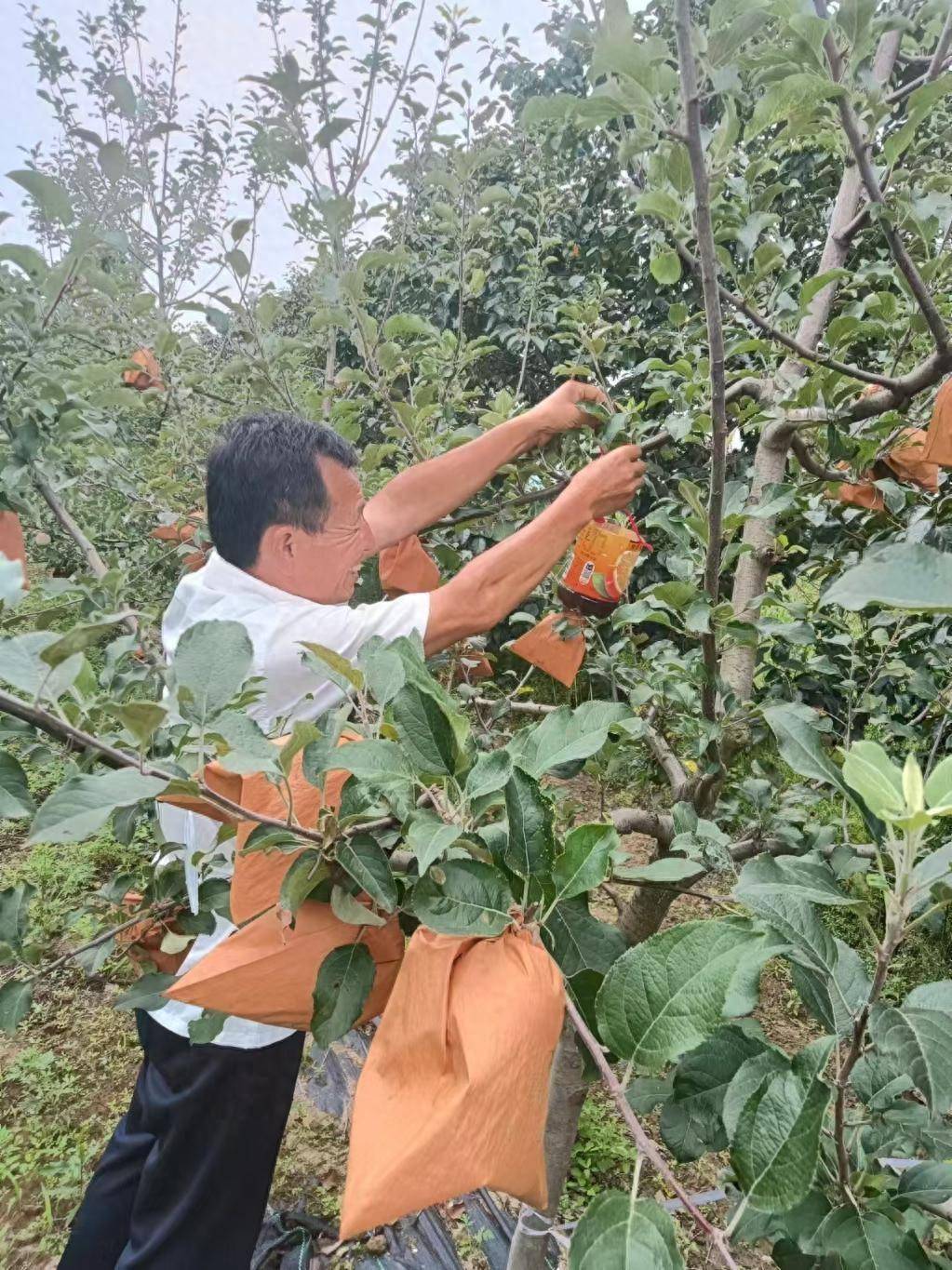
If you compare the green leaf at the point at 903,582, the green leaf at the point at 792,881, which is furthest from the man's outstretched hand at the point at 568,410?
the green leaf at the point at 903,582

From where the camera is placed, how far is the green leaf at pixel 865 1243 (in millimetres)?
461

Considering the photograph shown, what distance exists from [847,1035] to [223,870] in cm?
100

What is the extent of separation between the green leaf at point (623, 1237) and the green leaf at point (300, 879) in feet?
0.97

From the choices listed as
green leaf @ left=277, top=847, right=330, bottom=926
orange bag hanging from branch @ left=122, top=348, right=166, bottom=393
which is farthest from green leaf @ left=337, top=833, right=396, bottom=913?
orange bag hanging from branch @ left=122, top=348, right=166, bottom=393

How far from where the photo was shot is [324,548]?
4.97ft

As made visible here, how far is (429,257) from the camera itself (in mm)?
4574

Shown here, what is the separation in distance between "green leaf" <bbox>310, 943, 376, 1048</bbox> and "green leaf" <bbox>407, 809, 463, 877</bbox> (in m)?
0.17

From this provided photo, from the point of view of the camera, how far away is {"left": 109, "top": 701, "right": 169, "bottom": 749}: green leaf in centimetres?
52

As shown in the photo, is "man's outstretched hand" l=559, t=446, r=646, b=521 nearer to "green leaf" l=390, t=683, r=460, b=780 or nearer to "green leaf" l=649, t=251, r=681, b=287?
"green leaf" l=649, t=251, r=681, b=287

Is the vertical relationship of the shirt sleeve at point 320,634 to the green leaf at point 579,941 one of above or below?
above

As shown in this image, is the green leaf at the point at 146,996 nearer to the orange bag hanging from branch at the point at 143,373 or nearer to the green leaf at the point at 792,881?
the green leaf at the point at 792,881

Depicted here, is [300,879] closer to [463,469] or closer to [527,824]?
[527,824]

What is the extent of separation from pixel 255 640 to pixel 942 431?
1097 mm

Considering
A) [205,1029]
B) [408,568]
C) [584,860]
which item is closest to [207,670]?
[584,860]
